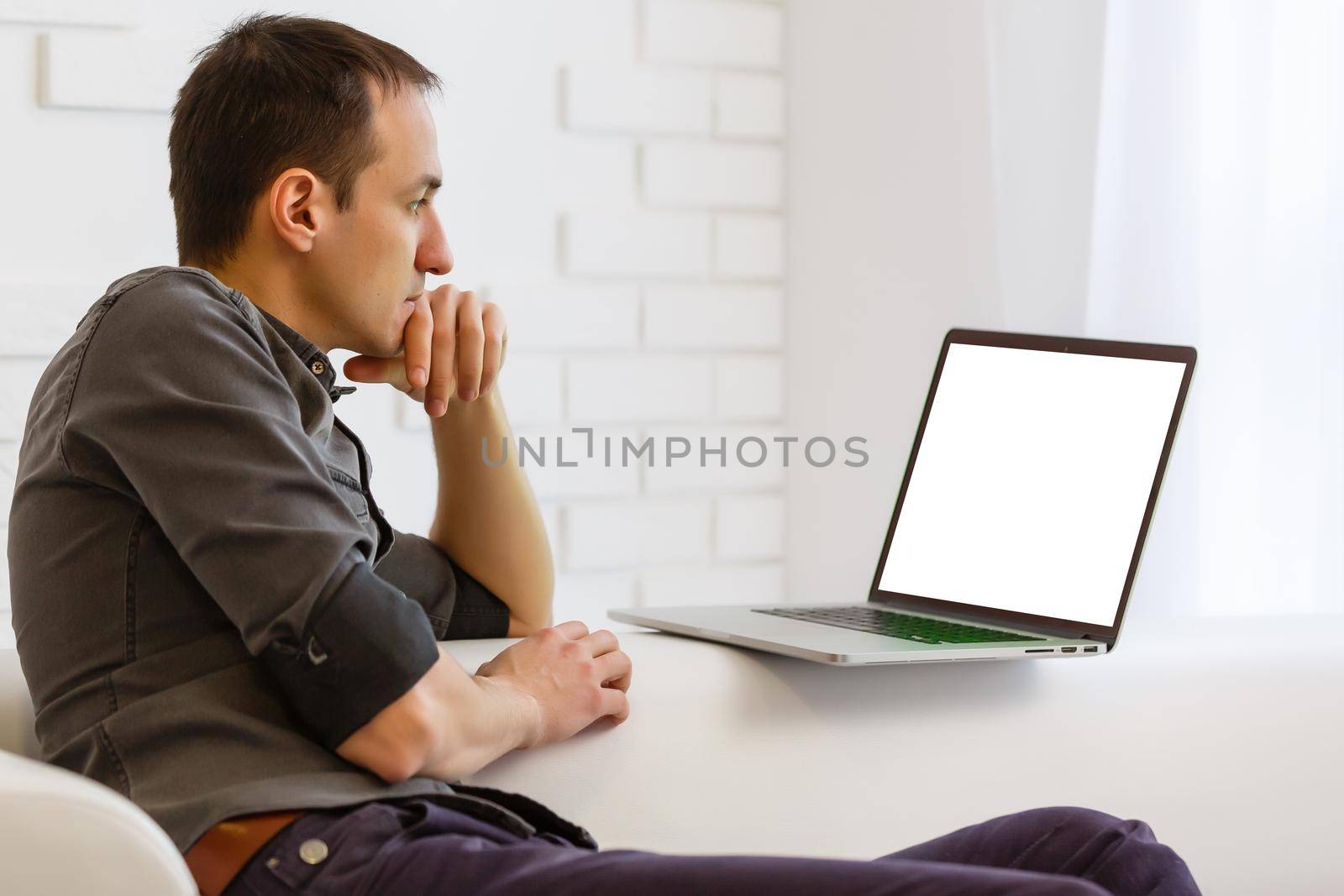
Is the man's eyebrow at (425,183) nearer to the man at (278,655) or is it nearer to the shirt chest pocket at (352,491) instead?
the man at (278,655)

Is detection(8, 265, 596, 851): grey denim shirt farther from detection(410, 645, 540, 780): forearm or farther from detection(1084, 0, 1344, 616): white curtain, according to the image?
detection(1084, 0, 1344, 616): white curtain

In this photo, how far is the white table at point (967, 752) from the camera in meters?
1.14

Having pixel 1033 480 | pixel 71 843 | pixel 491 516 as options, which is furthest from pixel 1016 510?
pixel 71 843

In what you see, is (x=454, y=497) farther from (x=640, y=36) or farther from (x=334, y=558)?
(x=640, y=36)

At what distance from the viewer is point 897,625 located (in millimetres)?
1304

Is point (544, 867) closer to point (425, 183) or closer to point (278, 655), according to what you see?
point (278, 655)

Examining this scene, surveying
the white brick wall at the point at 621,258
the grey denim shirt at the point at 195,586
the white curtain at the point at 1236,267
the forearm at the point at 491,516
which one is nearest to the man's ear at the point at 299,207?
the grey denim shirt at the point at 195,586

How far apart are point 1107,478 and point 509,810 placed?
2.06 feet

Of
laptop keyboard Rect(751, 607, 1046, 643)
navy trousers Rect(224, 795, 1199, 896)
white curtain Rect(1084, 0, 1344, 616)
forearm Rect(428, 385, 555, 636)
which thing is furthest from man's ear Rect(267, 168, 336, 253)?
white curtain Rect(1084, 0, 1344, 616)

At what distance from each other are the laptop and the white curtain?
1.60ft

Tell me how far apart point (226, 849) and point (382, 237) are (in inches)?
18.8

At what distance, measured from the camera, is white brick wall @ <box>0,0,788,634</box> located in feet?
7.38

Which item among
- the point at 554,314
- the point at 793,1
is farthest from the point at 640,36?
the point at 554,314

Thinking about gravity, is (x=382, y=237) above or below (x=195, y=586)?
above
